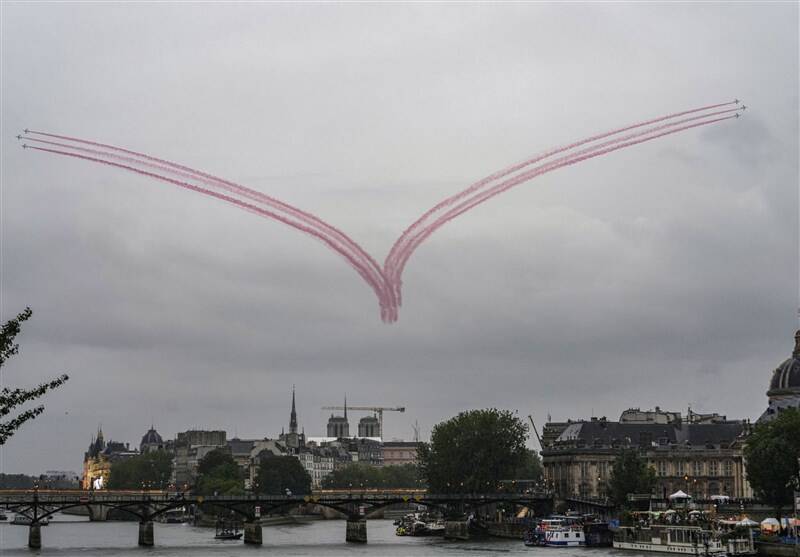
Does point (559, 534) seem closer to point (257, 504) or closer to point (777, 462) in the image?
point (777, 462)

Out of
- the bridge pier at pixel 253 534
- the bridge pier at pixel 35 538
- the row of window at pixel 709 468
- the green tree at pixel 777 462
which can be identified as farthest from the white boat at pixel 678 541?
the bridge pier at pixel 35 538

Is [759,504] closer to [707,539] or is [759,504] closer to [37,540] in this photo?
[707,539]

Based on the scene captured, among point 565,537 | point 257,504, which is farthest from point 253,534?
point 565,537

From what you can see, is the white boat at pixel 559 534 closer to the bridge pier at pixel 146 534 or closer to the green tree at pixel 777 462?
the green tree at pixel 777 462

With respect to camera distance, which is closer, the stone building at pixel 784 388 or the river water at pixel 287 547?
the river water at pixel 287 547

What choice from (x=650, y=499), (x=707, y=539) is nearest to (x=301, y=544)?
(x=650, y=499)

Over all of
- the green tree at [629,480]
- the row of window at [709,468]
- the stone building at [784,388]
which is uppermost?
the stone building at [784,388]
